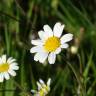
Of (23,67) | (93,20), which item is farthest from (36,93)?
(93,20)

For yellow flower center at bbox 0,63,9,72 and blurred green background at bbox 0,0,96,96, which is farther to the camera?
blurred green background at bbox 0,0,96,96

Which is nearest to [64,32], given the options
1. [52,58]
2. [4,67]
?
[4,67]

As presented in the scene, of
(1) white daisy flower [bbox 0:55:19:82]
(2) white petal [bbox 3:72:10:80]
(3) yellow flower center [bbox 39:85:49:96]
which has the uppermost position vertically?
(1) white daisy flower [bbox 0:55:19:82]

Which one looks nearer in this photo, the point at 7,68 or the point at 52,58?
the point at 52,58

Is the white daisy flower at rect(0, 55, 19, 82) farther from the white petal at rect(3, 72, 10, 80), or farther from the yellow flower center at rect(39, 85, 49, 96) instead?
the yellow flower center at rect(39, 85, 49, 96)

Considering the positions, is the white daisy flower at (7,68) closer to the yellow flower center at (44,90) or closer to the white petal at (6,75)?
the white petal at (6,75)

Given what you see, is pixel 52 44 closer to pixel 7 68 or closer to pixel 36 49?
pixel 36 49

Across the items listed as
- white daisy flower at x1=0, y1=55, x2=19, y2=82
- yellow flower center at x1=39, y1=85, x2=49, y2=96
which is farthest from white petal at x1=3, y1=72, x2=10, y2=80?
yellow flower center at x1=39, y1=85, x2=49, y2=96
